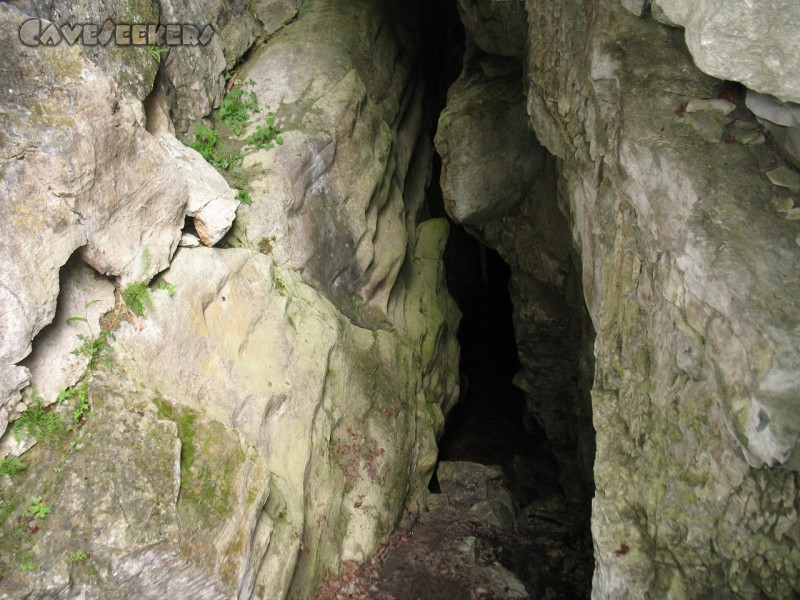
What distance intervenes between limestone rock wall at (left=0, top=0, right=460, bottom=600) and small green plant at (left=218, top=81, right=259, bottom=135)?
0.17 meters

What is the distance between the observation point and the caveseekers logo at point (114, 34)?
5.21 meters

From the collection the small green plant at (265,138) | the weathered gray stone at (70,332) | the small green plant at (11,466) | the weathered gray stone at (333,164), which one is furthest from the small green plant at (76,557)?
the small green plant at (265,138)

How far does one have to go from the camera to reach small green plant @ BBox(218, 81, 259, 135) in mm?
8219

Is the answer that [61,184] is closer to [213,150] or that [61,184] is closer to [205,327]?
[205,327]

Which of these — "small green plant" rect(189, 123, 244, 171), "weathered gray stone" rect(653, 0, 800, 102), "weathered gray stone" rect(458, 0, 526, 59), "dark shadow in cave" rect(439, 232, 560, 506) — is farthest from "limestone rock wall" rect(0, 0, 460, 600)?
"weathered gray stone" rect(653, 0, 800, 102)

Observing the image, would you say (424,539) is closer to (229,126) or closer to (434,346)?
(434,346)

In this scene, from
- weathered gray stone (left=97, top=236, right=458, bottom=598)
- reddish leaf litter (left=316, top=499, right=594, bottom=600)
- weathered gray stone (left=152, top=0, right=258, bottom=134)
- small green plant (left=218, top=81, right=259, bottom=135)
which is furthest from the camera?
small green plant (left=218, top=81, right=259, bottom=135)

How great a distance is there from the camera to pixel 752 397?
369 centimetres

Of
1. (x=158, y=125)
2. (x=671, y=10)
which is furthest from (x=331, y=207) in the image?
(x=671, y=10)

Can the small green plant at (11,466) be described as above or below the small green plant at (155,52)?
below

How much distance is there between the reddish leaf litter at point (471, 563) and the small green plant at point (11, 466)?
3.35 metres

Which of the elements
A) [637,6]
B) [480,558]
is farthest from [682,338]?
[480,558]

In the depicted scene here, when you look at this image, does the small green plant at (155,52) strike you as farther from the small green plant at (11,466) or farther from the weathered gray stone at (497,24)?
the weathered gray stone at (497,24)

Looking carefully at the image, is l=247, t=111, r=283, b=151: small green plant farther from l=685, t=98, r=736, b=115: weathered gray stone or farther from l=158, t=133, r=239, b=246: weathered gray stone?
l=685, t=98, r=736, b=115: weathered gray stone
